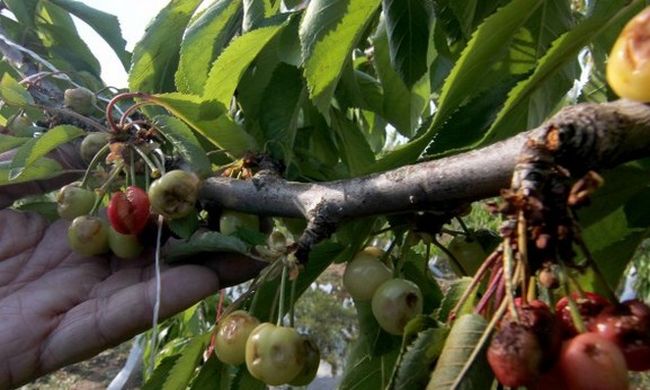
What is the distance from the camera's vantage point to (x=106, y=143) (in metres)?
1.38

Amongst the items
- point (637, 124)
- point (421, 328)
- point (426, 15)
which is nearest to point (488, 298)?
point (421, 328)

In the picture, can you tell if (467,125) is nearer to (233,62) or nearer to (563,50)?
(563,50)

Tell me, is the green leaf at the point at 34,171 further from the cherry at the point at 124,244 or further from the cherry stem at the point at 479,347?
the cherry stem at the point at 479,347

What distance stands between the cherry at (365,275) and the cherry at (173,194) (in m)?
0.30

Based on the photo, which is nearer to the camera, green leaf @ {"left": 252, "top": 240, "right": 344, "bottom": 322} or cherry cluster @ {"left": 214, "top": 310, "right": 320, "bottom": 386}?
cherry cluster @ {"left": 214, "top": 310, "right": 320, "bottom": 386}

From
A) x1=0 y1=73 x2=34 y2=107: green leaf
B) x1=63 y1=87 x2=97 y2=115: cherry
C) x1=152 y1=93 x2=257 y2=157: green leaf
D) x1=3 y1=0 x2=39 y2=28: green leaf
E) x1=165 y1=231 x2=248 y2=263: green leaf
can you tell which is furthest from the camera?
x1=3 y1=0 x2=39 y2=28: green leaf

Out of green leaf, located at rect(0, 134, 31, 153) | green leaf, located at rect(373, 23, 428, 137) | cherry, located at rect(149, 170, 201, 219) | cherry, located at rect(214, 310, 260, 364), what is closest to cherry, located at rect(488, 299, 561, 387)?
cherry, located at rect(214, 310, 260, 364)

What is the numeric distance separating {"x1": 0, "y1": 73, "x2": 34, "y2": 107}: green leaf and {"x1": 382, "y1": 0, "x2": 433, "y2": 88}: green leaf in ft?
2.59

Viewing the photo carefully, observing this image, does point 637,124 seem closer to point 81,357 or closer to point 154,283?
point 154,283

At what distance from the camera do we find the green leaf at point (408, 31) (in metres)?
1.09

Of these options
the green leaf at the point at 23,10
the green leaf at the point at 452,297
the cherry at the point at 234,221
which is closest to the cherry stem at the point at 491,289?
the green leaf at the point at 452,297

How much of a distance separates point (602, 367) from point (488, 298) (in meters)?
0.15

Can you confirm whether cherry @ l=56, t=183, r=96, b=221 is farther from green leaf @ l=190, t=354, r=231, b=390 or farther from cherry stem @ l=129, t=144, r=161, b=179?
green leaf @ l=190, t=354, r=231, b=390

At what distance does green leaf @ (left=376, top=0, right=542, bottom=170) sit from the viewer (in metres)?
0.81
